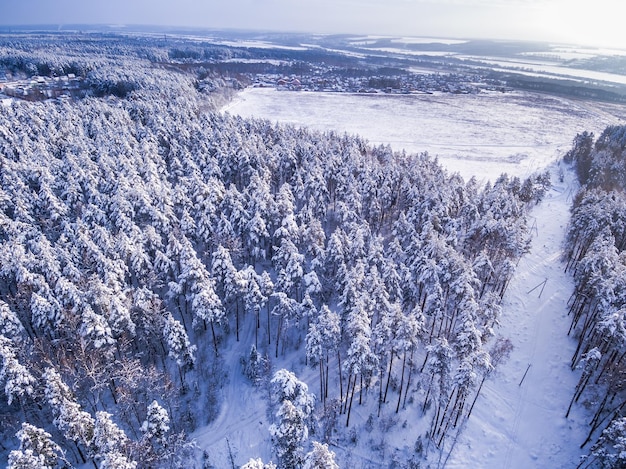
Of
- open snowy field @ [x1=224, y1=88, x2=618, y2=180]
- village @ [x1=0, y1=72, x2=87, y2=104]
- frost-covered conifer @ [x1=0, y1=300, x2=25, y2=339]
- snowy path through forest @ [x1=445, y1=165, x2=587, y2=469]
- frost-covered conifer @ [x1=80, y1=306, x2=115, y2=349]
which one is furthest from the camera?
village @ [x1=0, y1=72, x2=87, y2=104]

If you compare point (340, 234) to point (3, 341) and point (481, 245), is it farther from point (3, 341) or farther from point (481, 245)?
point (3, 341)

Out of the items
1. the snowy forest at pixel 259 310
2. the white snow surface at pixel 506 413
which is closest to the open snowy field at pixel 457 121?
the snowy forest at pixel 259 310

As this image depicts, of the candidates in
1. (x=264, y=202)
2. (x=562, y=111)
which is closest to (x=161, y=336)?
(x=264, y=202)

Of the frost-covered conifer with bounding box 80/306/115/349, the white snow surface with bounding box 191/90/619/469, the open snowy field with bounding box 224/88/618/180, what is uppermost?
the open snowy field with bounding box 224/88/618/180

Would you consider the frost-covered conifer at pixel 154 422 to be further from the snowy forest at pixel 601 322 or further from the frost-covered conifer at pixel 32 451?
the snowy forest at pixel 601 322

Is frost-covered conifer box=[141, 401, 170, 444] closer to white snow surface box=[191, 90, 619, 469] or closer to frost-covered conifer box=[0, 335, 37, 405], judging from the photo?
white snow surface box=[191, 90, 619, 469]

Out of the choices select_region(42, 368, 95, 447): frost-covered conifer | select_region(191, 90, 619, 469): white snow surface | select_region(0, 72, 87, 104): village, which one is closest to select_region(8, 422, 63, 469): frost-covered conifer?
select_region(42, 368, 95, 447): frost-covered conifer

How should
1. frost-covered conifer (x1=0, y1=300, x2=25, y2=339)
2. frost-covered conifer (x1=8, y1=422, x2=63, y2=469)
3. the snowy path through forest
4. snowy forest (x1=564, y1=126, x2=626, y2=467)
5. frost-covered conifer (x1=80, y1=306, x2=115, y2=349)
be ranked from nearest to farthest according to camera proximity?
frost-covered conifer (x1=8, y1=422, x2=63, y2=469)
snowy forest (x1=564, y1=126, x2=626, y2=467)
frost-covered conifer (x1=80, y1=306, x2=115, y2=349)
frost-covered conifer (x1=0, y1=300, x2=25, y2=339)
the snowy path through forest
